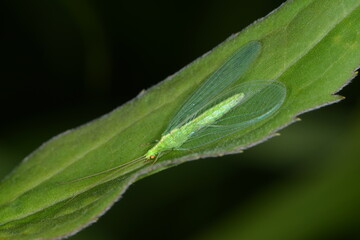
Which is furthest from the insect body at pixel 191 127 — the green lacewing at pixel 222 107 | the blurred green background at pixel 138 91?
the blurred green background at pixel 138 91

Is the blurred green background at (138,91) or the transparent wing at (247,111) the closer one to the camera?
the transparent wing at (247,111)

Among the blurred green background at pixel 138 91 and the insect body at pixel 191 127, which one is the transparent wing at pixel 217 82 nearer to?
the insect body at pixel 191 127

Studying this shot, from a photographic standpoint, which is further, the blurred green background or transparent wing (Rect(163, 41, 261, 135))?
the blurred green background

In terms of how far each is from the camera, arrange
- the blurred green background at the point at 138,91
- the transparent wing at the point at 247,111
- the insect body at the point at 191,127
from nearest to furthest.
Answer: the transparent wing at the point at 247,111 → the insect body at the point at 191,127 → the blurred green background at the point at 138,91

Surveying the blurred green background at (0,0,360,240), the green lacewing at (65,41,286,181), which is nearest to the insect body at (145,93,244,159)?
→ the green lacewing at (65,41,286,181)

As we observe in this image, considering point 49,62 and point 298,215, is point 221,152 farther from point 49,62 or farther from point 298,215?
point 49,62

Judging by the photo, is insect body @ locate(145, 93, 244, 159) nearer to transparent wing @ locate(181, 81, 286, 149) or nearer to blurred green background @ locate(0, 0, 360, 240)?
transparent wing @ locate(181, 81, 286, 149)

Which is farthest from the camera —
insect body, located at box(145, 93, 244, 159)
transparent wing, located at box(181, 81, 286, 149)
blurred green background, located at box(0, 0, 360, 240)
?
blurred green background, located at box(0, 0, 360, 240)

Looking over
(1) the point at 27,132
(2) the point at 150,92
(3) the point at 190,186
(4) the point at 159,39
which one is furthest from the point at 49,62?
(2) the point at 150,92
